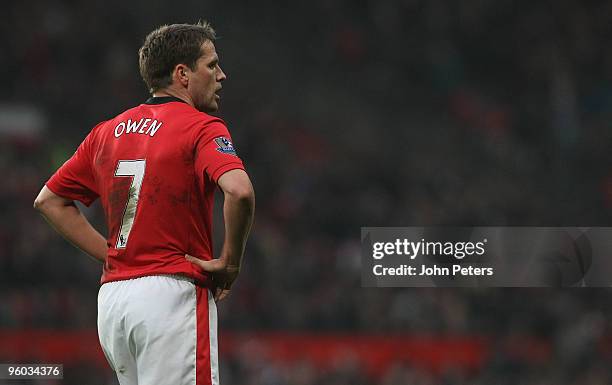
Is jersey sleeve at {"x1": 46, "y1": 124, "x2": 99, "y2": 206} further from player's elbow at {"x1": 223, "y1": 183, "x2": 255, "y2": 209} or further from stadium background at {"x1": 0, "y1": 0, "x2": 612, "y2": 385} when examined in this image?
stadium background at {"x1": 0, "y1": 0, "x2": 612, "y2": 385}

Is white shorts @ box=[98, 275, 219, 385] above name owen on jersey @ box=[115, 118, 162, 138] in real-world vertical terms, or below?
below

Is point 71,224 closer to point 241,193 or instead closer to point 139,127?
point 139,127

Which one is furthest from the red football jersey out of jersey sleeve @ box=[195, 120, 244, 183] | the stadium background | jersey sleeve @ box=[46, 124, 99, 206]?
the stadium background

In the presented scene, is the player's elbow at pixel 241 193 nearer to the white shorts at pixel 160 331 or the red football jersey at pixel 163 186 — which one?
the red football jersey at pixel 163 186

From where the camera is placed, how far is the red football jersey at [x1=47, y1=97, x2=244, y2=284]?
10.8 feet

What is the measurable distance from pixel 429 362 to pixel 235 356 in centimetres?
168

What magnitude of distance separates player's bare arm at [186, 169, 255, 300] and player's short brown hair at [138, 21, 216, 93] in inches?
18.3

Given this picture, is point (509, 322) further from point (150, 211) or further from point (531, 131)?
point (150, 211)

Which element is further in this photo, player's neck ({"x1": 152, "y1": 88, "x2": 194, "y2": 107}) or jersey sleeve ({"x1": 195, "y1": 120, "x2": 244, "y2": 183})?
player's neck ({"x1": 152, "y1": 88, "x2": 194, "y2": 107})

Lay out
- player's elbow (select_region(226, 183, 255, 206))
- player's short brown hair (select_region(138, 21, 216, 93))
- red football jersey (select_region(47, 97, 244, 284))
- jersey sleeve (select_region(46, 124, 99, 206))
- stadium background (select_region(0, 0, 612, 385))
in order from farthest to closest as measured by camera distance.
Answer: stadium background (select_region(0, 0, 612, 385)) < jersey sleeve (select_region(46, 124, 99, 206)) < player's short brown hair (select_region(138, 21, 216, 93)) < red football jersey (select_region(47, 97, 244, 284)) < player's elbow (select_region(226, 183, 255, 206))

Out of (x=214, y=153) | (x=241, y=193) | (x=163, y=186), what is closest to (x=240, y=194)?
(x=241, y=193)

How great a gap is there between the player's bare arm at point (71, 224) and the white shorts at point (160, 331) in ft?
1.16

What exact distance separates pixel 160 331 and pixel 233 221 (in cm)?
39

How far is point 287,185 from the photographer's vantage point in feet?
40.5
